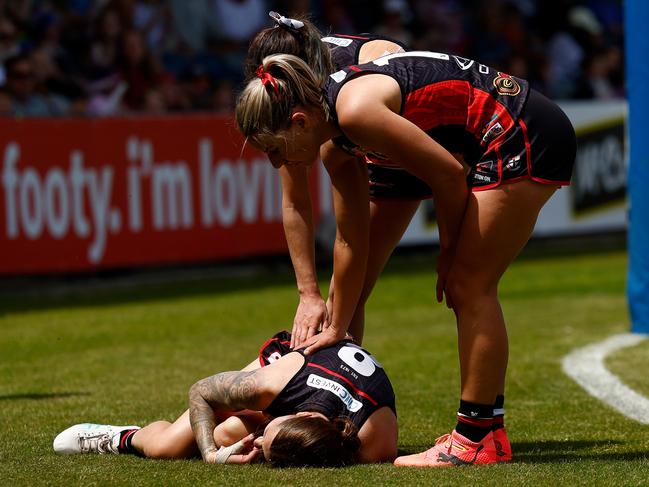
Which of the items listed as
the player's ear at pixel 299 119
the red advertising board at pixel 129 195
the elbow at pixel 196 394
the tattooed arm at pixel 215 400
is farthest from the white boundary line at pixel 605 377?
the red advertising board at pixel 129 195

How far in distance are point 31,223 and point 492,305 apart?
8.09 meters

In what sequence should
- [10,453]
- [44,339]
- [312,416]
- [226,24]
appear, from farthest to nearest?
[226,24], [44,339], [10,453], [312,416]

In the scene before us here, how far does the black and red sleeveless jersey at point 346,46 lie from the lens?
549 centimetres

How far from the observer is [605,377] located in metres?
7.51

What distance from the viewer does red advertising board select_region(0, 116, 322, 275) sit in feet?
40.5

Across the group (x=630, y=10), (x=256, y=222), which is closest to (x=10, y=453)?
(x=630, y=10)

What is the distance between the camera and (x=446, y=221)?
505 cm

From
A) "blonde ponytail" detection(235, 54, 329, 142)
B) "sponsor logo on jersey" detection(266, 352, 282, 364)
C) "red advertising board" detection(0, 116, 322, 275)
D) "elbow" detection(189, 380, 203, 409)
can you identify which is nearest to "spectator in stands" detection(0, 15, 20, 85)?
"red advertising board" detection(0, 116, 322, 275)

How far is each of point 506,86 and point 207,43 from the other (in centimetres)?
1132

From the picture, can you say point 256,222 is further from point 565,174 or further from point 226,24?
point 565,174

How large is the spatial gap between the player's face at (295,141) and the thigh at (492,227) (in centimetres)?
68

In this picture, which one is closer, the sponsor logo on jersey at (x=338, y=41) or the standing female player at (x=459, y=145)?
the standing female player at (x=459, y=145)

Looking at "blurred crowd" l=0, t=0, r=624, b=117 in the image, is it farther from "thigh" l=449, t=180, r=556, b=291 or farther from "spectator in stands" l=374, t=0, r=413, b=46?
"thigh" l=449, t=180, r=556, b=291

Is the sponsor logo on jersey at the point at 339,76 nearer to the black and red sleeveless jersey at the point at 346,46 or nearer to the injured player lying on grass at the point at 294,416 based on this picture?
the black and red sleeveless jersey at the point at 346,46
